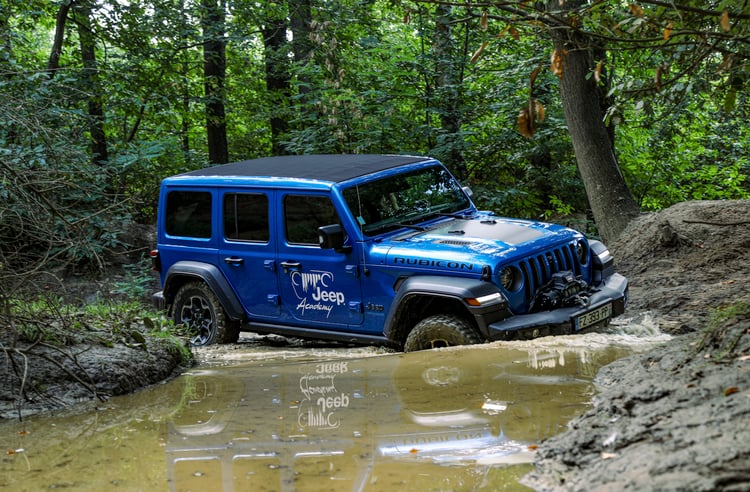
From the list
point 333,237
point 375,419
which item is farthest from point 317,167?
point 375,419

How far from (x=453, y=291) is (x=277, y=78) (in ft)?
42.0

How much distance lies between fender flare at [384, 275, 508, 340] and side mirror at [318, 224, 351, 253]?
682 millimetres

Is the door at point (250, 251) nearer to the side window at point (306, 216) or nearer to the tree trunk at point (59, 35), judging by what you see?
the side window at point (306, 216)

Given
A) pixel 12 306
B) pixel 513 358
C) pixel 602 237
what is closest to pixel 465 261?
pixel 513 358

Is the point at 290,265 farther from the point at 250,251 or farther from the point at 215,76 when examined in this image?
the point at 215,76

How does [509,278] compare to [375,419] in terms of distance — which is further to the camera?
[509,278]

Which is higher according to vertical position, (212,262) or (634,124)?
(634,124)

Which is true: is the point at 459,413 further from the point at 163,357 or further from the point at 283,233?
the point at 283,233

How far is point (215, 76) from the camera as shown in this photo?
16062mm

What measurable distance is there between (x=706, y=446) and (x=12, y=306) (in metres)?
4.73

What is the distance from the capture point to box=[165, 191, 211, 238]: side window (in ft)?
29.4

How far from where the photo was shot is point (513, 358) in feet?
20.4

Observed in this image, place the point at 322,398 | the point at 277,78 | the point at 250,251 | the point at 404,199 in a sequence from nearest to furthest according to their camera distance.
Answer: the point at 322,398 < the point at 404,199 < the point at 250,251 < the point at 277,78

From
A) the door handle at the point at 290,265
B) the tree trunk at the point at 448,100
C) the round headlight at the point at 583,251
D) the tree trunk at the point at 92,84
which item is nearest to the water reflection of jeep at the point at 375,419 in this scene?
the door handle at the point at 290,265
